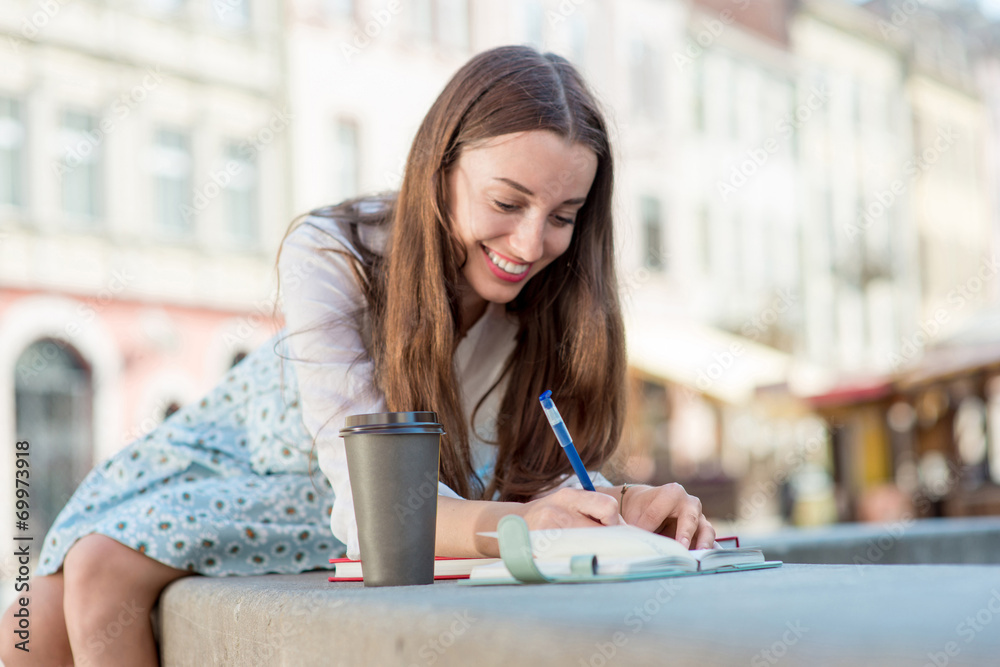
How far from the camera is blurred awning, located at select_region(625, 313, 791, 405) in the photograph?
40.3 feet

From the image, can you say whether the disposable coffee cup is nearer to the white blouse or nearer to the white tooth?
the white blouse

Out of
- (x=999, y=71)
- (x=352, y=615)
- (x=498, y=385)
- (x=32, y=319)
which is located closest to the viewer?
(x=352, y=615)

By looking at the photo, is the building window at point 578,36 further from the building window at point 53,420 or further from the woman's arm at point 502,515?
the woman's arm at point 502,515

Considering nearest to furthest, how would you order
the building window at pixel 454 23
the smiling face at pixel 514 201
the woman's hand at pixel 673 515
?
the woman's hand at pixel 673 515 → the smiling face at pixel 514 201 → the building window at pixel 454 23

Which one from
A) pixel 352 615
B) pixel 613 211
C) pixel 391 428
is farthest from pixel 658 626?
pixel 613 211

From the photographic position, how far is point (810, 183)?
21031 mm

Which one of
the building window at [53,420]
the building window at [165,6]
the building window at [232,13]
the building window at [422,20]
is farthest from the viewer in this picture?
the building window at [422,20]

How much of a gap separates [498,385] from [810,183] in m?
19.9

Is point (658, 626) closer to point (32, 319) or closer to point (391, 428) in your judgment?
point (391, 428)

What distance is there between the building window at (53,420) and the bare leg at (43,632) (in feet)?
30.9

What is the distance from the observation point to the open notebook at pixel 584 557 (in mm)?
1215

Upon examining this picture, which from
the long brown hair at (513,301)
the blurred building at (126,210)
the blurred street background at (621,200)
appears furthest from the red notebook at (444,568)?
the blurred building at (126,210)

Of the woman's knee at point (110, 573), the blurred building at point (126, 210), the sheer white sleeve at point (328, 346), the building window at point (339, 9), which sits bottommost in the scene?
the woman's knee at point (110, 573)

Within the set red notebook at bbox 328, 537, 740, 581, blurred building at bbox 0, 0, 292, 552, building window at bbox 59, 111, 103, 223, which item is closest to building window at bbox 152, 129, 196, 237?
blurred building at bbox 0, 0, 292, 552
